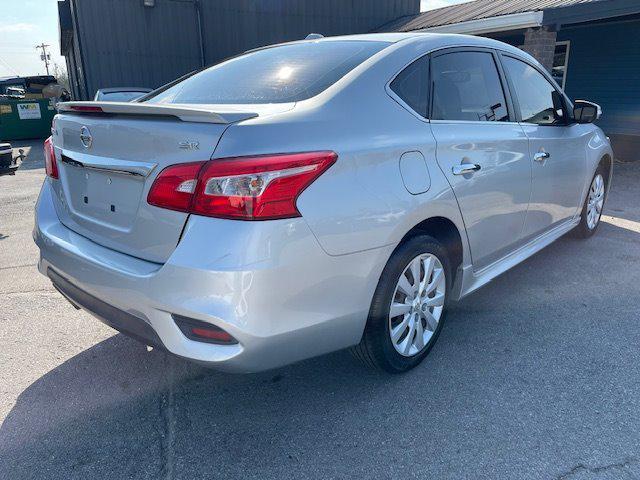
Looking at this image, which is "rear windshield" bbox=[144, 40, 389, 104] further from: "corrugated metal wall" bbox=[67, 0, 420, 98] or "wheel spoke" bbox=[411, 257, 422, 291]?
"corrugated metal wall" bbox=[67, 0, 420, 98]

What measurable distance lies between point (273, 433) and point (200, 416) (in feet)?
1.21

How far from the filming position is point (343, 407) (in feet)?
8.08

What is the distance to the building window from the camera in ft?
40.6

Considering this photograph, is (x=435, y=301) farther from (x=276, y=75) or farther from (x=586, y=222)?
(x=586, y=222)

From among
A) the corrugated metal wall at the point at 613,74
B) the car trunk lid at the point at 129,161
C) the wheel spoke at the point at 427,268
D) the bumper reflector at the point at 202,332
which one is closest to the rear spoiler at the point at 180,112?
the car trunk lid at the point at 129,161

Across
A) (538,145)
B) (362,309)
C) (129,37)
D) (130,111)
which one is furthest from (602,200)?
(129,37)

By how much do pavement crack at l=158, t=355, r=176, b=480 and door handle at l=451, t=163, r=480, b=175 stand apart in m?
1.79

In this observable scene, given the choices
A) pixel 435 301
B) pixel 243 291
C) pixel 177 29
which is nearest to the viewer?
pixel 243 291

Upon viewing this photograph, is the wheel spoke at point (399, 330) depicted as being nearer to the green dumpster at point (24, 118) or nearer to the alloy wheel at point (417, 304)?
the alloy wheel at point (417, 304)

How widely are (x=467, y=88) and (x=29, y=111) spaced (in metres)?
18.0

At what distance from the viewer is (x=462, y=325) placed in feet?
10.7

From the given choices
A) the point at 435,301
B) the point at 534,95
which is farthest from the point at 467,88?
the point at 435,301

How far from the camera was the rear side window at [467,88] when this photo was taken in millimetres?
2762

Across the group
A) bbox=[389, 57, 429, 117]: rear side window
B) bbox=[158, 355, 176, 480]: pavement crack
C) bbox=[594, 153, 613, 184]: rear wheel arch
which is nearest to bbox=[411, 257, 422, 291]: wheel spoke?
bbox=[389, 57, 429, 117]: rear side window
